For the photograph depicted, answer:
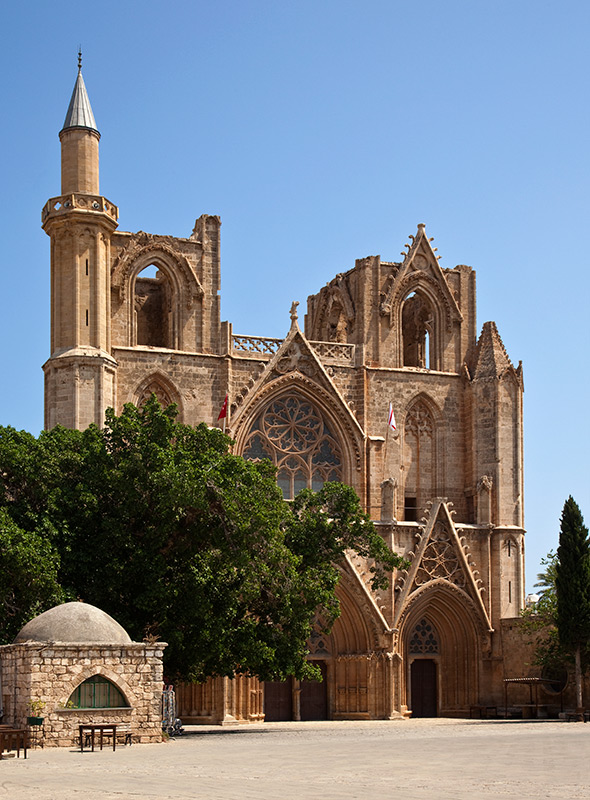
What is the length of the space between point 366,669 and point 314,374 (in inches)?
393

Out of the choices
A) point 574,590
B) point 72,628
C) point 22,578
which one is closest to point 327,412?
point 574,590

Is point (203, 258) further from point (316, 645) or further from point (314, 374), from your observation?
point (316, 645)

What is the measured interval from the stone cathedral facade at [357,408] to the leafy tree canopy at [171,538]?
740 cm

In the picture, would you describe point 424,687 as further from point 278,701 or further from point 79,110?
point 79,110

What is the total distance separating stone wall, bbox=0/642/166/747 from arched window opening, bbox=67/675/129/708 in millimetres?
98

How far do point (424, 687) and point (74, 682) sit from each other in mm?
22158

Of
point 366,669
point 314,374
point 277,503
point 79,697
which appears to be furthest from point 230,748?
point 314,374

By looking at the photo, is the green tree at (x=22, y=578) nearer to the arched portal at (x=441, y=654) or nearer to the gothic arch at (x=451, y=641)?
the gothic arch at (x=451, y=641)

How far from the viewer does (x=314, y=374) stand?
154ft

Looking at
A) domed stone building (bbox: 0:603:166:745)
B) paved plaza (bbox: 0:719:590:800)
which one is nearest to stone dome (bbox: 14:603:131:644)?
domed stone building (bbox: 0:603:166:745)

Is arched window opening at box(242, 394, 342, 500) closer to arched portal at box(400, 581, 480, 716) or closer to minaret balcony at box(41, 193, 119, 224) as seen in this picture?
arched portal at box(400, 581, 480, 716)

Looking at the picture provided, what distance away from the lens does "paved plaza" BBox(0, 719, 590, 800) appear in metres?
16.5

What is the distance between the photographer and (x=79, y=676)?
2692cm

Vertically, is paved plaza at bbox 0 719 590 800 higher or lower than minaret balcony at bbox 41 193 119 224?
lower
